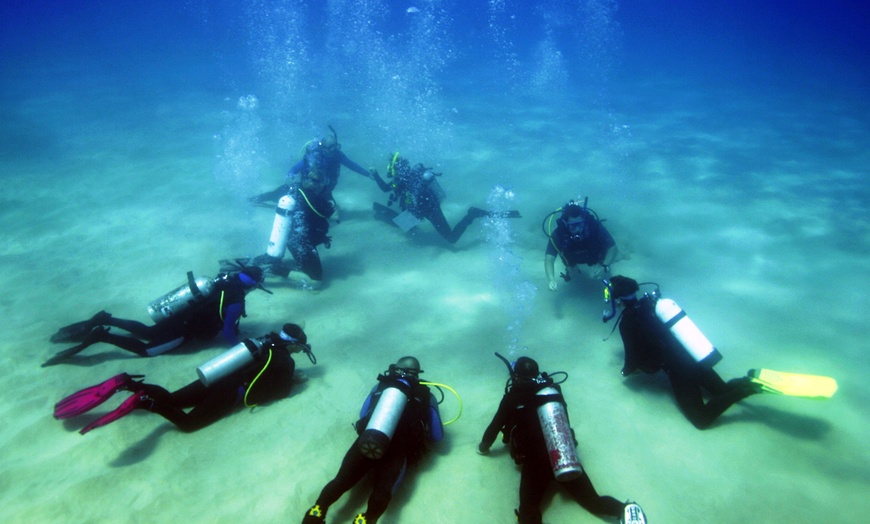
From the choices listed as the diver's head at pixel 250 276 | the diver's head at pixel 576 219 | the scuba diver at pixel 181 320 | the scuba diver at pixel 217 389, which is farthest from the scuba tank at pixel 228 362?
the diver's head at pixel 576 219

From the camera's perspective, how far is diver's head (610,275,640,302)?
5.51 metres

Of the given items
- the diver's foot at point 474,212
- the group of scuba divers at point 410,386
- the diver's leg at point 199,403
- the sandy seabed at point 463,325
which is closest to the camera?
the group of scuba divers at point 410,386

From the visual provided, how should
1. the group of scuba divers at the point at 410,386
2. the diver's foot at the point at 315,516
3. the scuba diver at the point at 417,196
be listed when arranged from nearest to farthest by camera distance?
the diver's foot at the point at 315,516 → the group of scuba divers at the point at 410,386 → the scuba diver at the point at 417,196

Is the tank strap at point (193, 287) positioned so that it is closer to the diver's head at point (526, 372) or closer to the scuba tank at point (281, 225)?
the scuba tank at point (281, 225)

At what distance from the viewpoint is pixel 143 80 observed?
3098 cm

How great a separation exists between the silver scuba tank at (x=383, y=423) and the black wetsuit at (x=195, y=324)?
10.4 ft

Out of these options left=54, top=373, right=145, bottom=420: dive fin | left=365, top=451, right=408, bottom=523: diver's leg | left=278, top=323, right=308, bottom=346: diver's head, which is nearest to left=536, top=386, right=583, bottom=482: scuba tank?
left=365, top=451, right=408, bottom=523: diver's leg

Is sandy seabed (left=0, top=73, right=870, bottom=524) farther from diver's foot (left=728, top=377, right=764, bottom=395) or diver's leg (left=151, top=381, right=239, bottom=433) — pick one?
diver's foot (left=728, top=377, right=764, bottom=395)

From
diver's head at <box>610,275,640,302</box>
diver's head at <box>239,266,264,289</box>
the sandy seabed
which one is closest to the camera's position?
the sandy seabed

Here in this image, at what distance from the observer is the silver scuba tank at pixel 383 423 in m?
4.00

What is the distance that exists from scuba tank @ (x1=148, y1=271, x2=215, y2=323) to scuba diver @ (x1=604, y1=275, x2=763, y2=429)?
5869 millimetres

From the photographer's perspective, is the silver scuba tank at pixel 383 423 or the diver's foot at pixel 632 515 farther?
the silver scuba tank at pixel 383 423

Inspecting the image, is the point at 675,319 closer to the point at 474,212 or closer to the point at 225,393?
the point at 225,393

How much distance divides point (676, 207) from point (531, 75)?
29657mm
